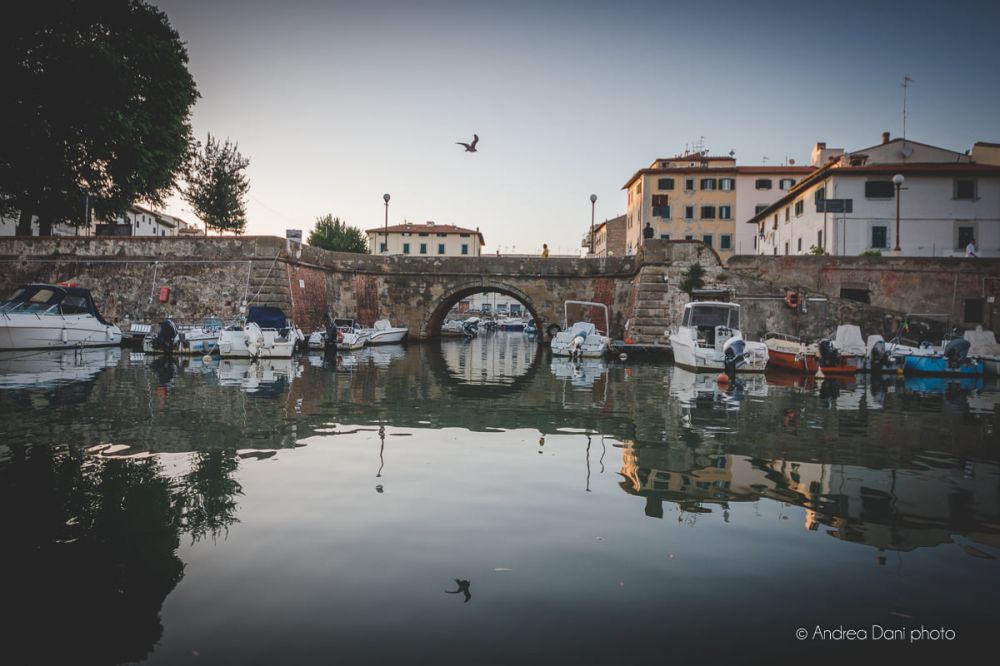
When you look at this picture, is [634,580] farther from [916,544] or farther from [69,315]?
[69,315]

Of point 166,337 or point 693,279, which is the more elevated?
point 693,279

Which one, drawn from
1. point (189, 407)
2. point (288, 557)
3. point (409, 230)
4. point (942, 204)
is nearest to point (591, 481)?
point (288, 557)

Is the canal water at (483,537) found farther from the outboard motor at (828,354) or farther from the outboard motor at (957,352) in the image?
the outboard motor at (957,352)

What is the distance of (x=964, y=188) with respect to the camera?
32.4m

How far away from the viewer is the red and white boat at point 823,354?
20.0 metres

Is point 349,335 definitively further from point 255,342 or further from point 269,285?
point 255,342

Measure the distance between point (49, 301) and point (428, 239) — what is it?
51.3 metres

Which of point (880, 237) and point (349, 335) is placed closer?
point (349, 335)

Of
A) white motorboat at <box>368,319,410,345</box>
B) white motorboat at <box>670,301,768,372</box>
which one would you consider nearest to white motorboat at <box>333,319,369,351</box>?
white motorboat at <box>368,319,410,345</box>

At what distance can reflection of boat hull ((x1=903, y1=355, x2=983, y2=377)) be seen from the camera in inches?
810

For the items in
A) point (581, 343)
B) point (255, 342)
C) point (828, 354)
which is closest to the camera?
point (828, 354)

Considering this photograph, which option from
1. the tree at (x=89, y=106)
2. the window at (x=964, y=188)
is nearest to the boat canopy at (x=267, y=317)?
the tree at (x=89, y=106)

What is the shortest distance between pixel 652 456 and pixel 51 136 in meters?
25.9

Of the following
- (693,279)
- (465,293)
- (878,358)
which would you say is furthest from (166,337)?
(878,358)
